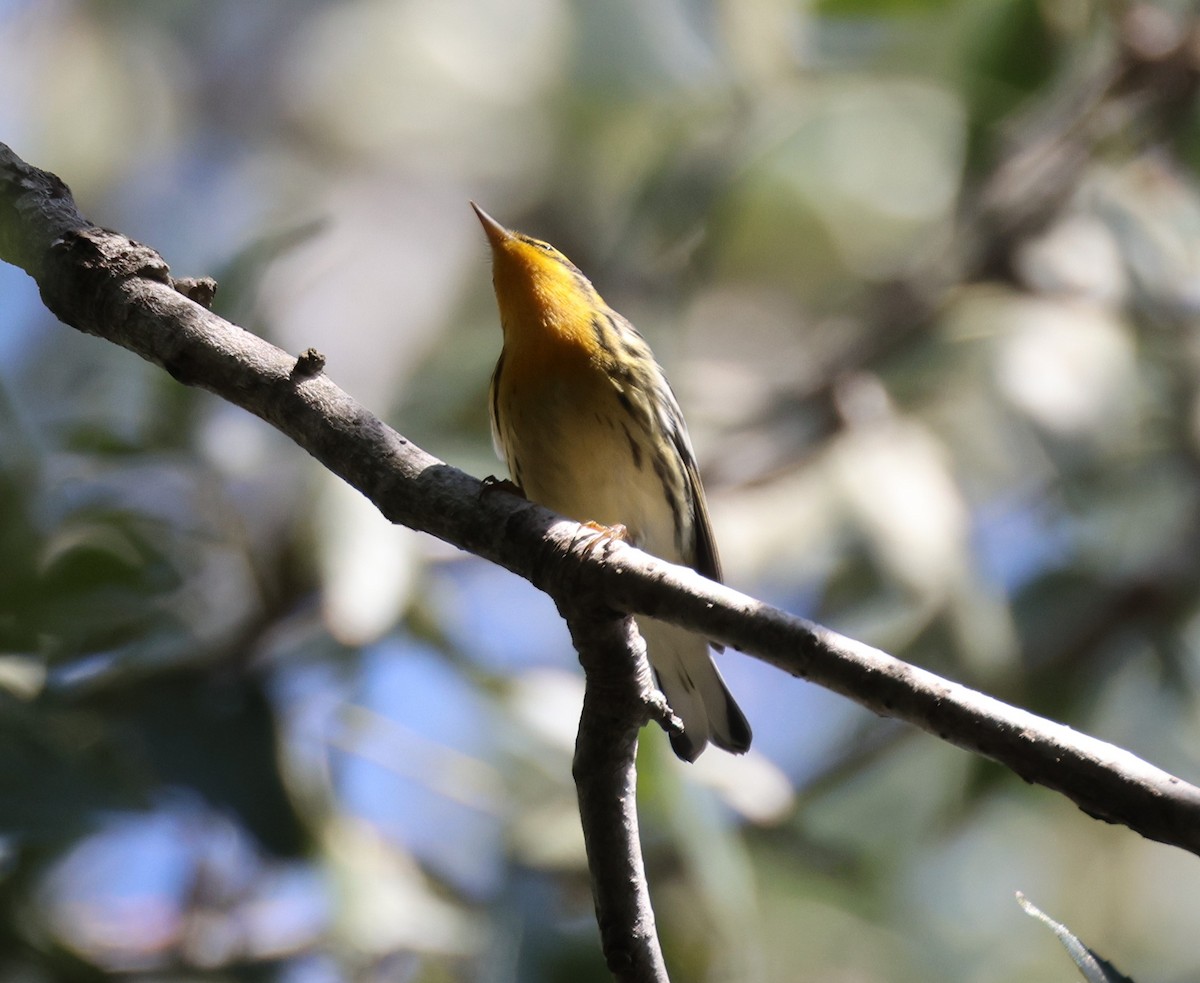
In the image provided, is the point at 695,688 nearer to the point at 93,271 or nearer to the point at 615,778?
the point at 615,778

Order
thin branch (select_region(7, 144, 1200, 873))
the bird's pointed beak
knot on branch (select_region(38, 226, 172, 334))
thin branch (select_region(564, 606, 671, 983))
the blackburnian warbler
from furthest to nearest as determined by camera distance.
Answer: the bird's pointed beak, the blackburnian warbler, knot on branch (select_region(38, 226, 172, 334)), thin branch (select_region(564, 606, 671, 983)), thin branch (select_region(7, 144, 1200, 873))

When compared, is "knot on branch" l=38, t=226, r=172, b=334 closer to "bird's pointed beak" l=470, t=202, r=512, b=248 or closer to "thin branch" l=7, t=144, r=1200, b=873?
"thin branch" l=7, t=144, r=1200, b=873

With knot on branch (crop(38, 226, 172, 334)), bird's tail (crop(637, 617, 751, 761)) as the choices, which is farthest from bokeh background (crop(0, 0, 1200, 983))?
knot on branch (crop(38, 226, 172, 334))

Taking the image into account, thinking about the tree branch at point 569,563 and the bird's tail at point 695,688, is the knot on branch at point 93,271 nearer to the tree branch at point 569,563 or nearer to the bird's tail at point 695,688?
the tree branch at point 569,563

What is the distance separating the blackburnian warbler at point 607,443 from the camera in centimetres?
412

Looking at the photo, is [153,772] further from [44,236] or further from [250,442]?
[44,236]

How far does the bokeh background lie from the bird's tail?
0.38m

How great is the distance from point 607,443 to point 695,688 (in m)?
0.91

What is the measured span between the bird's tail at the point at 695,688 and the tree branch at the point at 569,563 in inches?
74.6

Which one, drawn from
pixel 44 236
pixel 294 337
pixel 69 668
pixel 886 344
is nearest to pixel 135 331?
pixel 44 236

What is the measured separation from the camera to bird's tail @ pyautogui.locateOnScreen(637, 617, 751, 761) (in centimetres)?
427

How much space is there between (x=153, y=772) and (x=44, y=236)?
2.48m

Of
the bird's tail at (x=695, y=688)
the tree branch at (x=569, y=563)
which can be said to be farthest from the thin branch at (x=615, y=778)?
the bird's tail at (x=695, y=688)

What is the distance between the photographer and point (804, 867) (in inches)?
254
